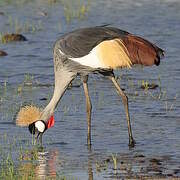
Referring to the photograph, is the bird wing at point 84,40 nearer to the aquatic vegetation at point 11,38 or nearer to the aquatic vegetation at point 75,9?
the aquatic vegetation at point 11,38

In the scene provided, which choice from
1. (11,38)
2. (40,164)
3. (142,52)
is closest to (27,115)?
(40,164)

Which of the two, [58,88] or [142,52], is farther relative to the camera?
[58,88]

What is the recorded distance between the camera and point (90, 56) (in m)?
9.12

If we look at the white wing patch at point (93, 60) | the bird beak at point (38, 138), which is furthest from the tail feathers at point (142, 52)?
the bird beak at point (38, 138)

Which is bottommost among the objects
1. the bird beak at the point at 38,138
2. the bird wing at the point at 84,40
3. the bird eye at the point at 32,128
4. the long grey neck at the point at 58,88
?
the bird beak at the point at 38,138

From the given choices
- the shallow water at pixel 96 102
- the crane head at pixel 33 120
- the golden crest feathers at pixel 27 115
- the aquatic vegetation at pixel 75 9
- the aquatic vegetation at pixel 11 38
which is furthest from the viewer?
the aquatic vegetation at pixel 75 9

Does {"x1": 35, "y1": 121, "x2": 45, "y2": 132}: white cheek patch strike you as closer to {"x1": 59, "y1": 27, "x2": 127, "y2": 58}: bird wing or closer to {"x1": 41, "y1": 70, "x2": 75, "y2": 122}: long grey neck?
{"x1": 41, "y1": 70, "x2": 75, "y2": 122}: long grey neck

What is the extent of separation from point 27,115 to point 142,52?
4.79 feet

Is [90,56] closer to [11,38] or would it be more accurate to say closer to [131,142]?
[131,142]

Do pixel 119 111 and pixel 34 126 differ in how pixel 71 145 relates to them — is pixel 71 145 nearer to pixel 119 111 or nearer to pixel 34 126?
pixel 34 126

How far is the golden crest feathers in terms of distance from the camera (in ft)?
30.1

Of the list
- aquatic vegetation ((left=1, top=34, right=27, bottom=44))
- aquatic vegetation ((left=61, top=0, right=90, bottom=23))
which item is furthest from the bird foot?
aquatic vegetation ((left=61, top=0, right=90, bottom=23))

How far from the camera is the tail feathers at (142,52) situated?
8.97 m

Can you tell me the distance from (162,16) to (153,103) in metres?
6.88
